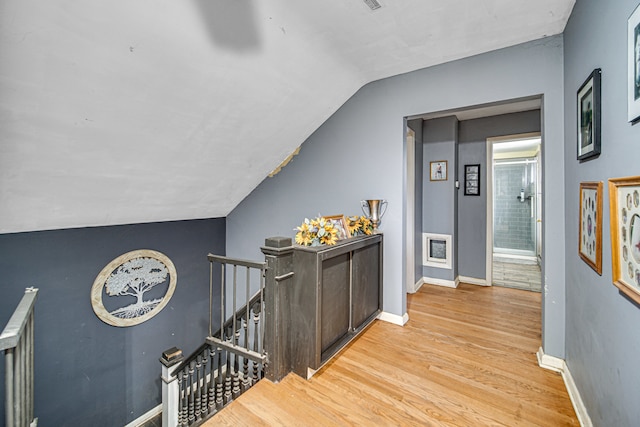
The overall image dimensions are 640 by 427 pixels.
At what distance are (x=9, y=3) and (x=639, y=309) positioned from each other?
9.32ft

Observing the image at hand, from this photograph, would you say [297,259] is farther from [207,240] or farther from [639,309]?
[207,240]

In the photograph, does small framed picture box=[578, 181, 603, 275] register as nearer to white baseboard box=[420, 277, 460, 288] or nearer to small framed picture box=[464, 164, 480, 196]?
white baseboard box=[420, 277, 460, 288]

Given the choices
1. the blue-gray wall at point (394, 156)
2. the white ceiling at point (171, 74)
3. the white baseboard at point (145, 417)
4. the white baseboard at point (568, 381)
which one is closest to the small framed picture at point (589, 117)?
the blue-gray wall at point (394, 156)

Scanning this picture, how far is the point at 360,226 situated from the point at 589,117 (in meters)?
1.76

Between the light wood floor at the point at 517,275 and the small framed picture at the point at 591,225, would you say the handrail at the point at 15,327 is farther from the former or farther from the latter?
the light wood floor at the point at 517,275

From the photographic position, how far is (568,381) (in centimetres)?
188

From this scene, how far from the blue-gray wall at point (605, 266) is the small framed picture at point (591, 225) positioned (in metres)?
0.05

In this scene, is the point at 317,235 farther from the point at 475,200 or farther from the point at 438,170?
the point at 475,200

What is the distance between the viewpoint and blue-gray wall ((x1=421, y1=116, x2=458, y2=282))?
13.1 ft

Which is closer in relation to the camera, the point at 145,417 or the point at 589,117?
the point at 589,117

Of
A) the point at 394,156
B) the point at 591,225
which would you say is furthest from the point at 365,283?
the point at 591,225

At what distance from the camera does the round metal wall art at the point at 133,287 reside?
124 inches

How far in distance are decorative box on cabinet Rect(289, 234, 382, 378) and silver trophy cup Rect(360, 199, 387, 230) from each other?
0.77 ft

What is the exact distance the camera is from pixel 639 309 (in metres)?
0.98
